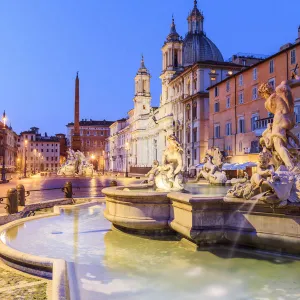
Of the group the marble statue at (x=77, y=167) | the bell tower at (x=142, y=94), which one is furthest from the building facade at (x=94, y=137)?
the marble statue at (x=77, y=167)

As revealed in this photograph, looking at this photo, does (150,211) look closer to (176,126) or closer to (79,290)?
(79,290)

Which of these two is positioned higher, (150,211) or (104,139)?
(104,139)

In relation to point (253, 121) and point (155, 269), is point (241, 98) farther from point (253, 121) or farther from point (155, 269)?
point (155, 269)

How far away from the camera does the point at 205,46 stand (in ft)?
248

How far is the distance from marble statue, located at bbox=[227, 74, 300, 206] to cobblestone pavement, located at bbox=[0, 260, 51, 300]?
3.58 meters

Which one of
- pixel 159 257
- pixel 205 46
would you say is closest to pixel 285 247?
pixel 159 257

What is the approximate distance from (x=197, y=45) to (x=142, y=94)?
29335 mm

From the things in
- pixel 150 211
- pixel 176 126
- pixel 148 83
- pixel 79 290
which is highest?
pixel 148 83

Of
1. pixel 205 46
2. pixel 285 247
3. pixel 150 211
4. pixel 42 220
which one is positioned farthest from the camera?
pixel 205 46

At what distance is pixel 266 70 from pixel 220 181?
2700cm

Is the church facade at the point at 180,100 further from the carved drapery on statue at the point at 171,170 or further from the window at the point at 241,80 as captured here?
the carved drapery on statue at the point at 171,170

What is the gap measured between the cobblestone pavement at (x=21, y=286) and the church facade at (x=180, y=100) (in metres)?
49.1

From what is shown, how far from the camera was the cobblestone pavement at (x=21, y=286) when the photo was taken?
5389mm

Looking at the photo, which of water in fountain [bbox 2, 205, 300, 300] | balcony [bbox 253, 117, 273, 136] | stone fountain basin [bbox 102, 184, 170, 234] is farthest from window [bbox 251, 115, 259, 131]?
stone fountain basin [bbox 102, 184, 170, 234]
